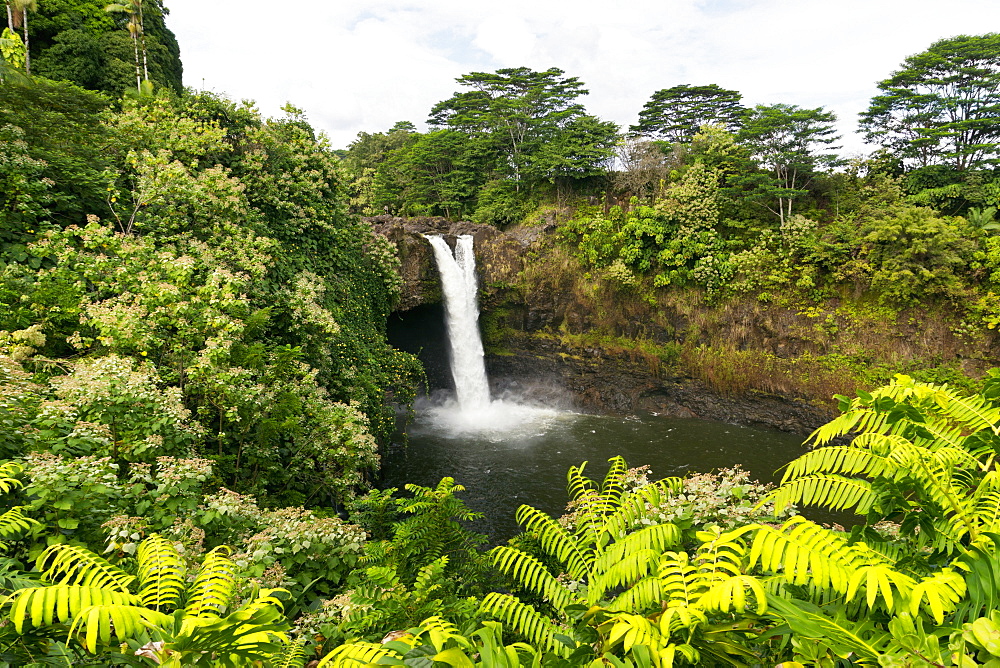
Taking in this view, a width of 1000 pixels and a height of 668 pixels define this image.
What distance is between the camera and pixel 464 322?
18141 millimetres

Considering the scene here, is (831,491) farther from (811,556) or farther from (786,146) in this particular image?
(786,146)

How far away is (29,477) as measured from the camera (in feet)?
8.96

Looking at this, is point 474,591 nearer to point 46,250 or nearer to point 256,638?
point 256,638

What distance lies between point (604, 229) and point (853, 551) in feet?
57.1

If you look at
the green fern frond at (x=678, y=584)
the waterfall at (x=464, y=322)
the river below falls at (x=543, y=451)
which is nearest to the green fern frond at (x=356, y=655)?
the green fern frond at (x=678, y=584)

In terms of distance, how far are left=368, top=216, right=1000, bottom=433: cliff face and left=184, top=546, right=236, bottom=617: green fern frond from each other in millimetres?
14800

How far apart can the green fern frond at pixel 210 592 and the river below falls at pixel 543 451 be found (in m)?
7.21

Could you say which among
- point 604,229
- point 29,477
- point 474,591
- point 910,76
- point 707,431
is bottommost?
point 707,431

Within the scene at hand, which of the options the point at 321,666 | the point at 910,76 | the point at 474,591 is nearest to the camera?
the point at 321,666

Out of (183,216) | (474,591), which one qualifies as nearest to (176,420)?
(474,591)

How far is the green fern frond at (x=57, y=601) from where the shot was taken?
1391 mm

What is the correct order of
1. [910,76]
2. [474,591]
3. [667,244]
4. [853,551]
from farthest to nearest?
[667,244] → [910,76] → [474,591] → [853,551]

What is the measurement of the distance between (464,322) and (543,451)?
6838 millimetres

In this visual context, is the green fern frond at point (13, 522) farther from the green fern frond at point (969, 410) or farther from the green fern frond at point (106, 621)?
the green fern frond at point (969, 410)
